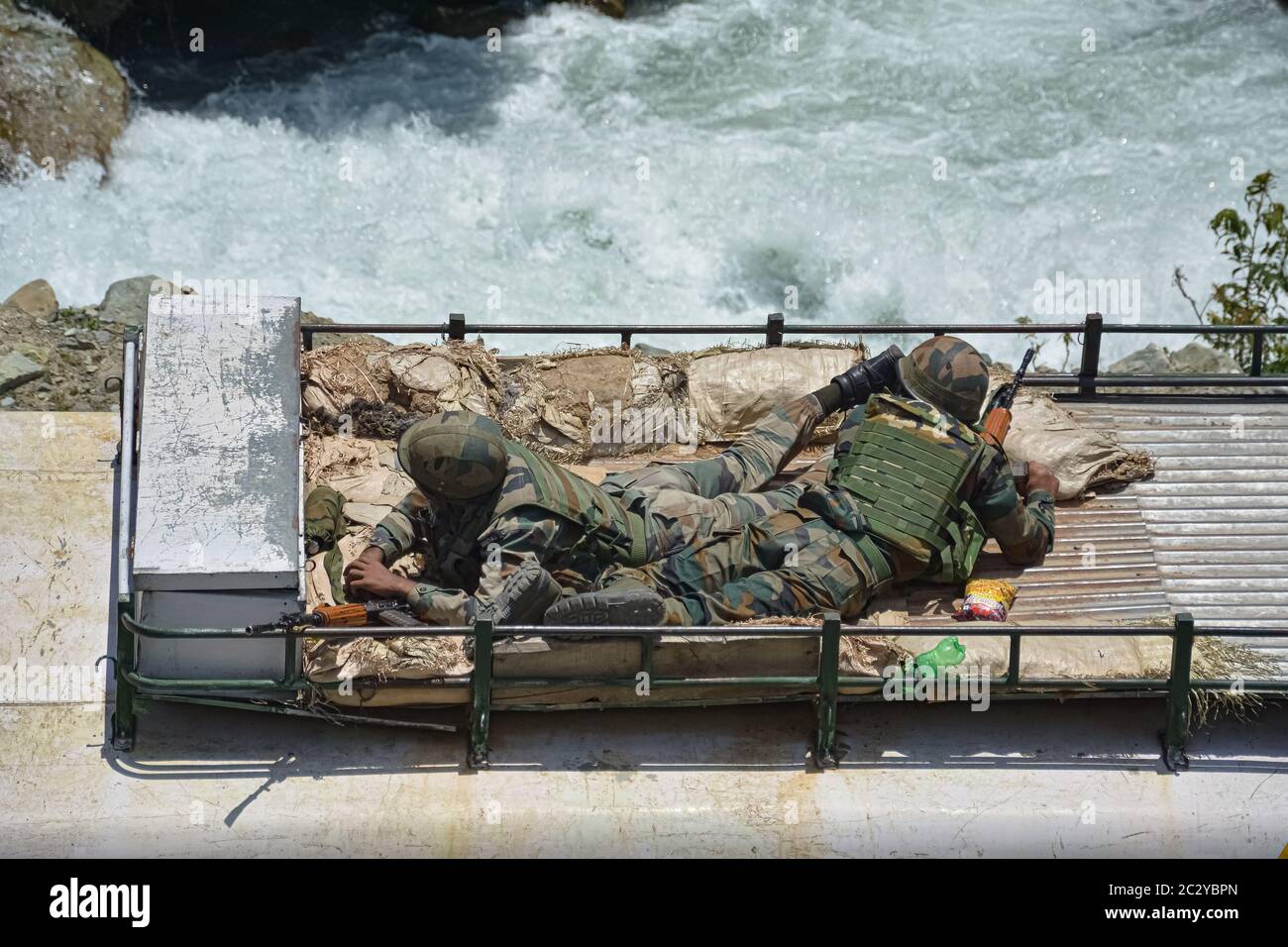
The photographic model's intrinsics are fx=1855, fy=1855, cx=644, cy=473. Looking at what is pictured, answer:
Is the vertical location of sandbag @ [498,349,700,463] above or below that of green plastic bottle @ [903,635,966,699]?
above

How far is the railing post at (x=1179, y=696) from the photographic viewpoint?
896 centimetres

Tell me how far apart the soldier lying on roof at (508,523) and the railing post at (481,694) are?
0.78 feet

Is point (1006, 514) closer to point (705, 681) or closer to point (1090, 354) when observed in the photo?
point (1090, 354)

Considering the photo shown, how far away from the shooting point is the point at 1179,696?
916 centimetres

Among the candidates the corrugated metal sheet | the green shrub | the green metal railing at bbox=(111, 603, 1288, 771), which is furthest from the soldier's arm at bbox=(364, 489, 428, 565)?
the green shrub

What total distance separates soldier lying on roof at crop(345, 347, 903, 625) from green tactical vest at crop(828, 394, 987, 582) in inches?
19.0

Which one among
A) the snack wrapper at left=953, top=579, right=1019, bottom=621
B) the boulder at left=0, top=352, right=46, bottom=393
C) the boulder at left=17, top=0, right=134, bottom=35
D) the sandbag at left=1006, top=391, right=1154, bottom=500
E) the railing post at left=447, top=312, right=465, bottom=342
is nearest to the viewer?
the snack wrapper at left=953, top=579, right=1019, bottom=621

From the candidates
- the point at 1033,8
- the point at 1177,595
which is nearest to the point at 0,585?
the point at 1177,595

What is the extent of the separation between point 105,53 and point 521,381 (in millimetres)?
11640

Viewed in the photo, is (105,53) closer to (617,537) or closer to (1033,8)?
(1033,8)

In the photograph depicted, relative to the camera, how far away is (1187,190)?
20562mm

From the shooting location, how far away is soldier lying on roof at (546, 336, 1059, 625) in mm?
9602

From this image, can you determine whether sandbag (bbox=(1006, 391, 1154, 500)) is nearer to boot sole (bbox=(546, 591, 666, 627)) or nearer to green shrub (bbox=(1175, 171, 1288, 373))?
boot sole (bbox=(546, 591, 666, 627))
